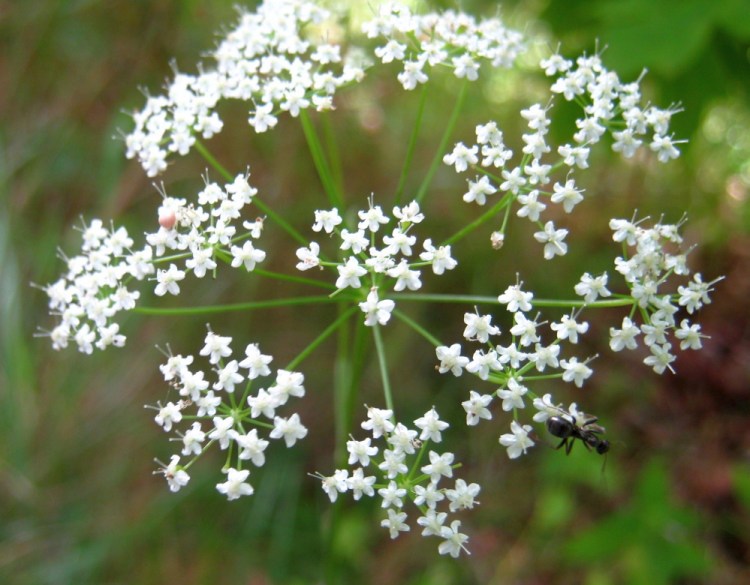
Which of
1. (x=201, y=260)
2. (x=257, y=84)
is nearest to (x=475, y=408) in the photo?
(x=201, y=260)

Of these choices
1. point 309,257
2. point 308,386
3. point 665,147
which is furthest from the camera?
point 308,386

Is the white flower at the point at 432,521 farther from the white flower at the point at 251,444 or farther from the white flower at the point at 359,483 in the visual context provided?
the white flower at the point at 251,444

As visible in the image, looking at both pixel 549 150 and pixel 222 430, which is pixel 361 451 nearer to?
pixel 222 430

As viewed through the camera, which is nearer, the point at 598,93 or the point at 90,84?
the point at 598,93

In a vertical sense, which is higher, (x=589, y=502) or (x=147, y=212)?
(x=147, y=212)

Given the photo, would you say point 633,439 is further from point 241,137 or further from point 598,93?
point 241,137

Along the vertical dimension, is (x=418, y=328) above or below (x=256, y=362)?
above

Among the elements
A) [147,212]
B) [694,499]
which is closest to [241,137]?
[147,212]

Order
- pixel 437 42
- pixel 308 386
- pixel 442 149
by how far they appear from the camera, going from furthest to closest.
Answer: pixel 308 386 < pixel 437 42 < pixel 442 149
